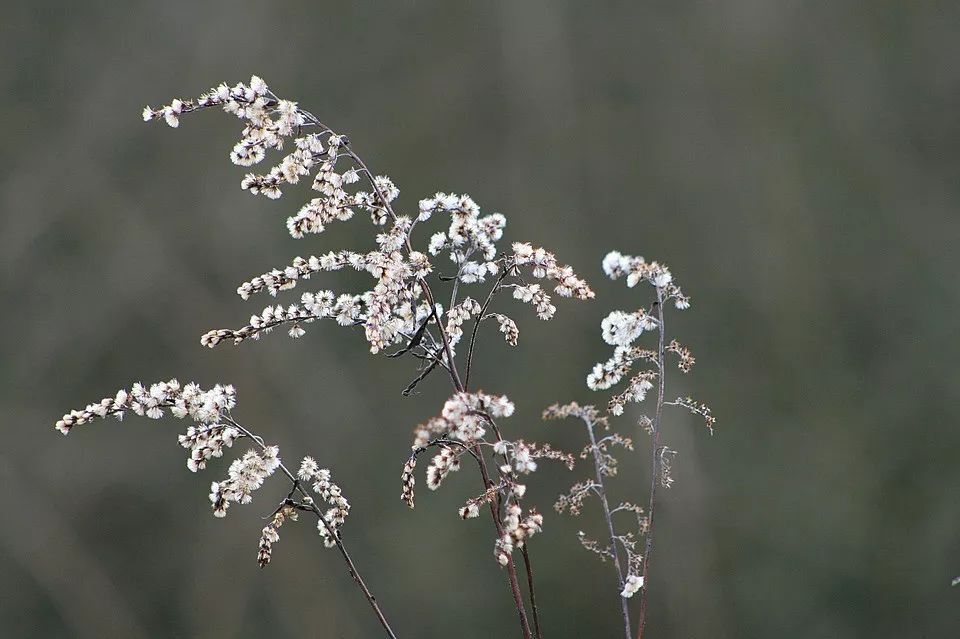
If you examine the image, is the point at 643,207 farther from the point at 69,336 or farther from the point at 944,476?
the point at 69,336

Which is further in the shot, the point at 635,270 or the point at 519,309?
the point at 519,309

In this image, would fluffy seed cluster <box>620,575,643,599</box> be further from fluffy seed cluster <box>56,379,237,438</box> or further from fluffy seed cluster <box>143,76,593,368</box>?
fluffy seed cluster <box>56,379,237,438</box>

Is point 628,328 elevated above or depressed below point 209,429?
above

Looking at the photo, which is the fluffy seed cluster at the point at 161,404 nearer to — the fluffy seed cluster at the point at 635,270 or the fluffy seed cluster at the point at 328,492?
the fluffy seed cluster at the point at 328,492

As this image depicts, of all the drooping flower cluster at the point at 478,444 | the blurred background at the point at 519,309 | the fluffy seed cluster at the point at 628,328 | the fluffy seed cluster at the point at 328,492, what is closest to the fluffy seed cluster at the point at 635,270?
the fluffy seed cluster at the point at 628,328

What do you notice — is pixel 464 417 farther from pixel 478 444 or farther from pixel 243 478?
pixel 243 478

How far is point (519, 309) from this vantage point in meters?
1.44

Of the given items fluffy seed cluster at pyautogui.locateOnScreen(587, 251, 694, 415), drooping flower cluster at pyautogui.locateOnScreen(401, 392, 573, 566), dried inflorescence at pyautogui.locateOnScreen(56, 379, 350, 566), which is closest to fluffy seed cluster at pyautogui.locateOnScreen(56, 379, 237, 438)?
dried inflorescence at pyautogui.locateOnScreen(56, 379, 350, 566)

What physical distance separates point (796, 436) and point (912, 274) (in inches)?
12.7

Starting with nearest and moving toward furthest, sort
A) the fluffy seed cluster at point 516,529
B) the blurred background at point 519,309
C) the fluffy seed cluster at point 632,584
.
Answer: the fluffy seed cluster at point 516,529, the fluffy seed cluster at point 632,584, the blurred background at point 519,309

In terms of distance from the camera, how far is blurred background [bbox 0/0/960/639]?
1373 mm

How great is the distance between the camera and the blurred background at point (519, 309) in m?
1.37

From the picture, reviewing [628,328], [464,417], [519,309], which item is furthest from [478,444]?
[519,309]

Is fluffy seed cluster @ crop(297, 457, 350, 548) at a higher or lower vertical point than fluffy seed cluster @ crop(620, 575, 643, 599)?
higher
